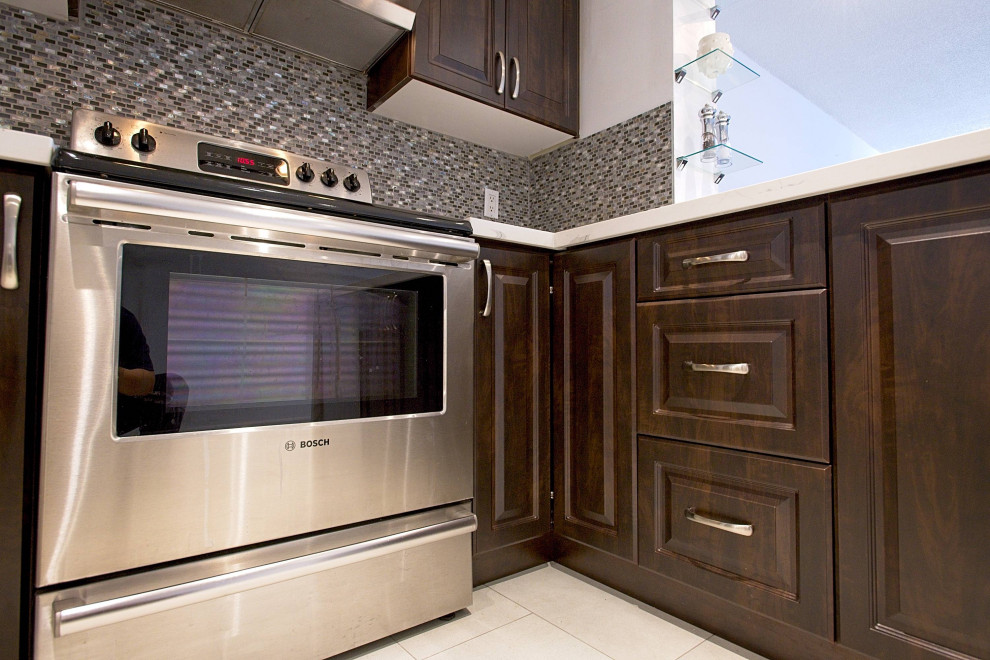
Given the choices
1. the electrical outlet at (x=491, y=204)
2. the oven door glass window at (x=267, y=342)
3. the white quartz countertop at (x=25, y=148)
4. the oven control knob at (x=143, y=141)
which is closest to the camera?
the white quartz countertop at (x=25, y=148)

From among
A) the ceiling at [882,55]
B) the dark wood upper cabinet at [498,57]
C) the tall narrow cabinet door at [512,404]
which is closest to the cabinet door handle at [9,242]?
the tall narrow cabinet door at [512,404]

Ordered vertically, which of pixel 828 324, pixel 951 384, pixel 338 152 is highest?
pixel 338 152

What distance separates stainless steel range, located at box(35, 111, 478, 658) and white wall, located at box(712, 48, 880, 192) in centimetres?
135

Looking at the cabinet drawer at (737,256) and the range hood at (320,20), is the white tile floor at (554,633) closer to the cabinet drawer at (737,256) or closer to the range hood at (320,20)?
the cabinet drawer at (737,256)

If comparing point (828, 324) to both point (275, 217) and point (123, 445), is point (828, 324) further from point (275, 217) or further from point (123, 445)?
point (123, 445)

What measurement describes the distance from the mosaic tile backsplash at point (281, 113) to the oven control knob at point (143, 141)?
226mm

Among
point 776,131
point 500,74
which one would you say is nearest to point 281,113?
point 500,74

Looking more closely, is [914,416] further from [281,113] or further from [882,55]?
[882,55]

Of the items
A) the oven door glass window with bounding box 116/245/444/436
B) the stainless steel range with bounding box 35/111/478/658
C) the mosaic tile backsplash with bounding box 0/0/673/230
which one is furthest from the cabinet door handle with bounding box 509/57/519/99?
the oven door glass window with bounding box 116/245/444/436

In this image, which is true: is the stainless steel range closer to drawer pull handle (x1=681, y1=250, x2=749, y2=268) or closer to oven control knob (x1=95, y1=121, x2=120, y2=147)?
oven control knob (x1=95, y1=121, x2=120, y2=147)

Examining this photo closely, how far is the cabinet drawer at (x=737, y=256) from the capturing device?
0.99 meters

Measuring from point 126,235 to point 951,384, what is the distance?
1419 millimetres

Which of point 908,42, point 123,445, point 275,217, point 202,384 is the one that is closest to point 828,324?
point 275,217

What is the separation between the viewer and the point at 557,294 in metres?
1.51
